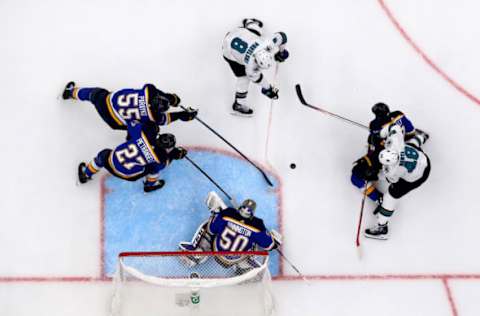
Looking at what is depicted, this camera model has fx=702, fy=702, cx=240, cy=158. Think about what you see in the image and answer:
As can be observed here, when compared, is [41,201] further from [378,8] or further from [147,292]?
[378,8]

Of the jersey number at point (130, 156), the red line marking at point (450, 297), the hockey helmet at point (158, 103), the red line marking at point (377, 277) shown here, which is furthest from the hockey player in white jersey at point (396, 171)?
the jersey number at point (130, 156)

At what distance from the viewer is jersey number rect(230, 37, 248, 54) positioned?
14.1 ft

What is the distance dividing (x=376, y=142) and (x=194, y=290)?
1438 mm

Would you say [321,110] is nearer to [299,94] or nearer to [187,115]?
[299,94]

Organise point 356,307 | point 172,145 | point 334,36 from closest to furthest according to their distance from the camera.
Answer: point 172,145 < point 356,307 < point 334,36

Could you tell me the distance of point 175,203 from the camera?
4.54 metres

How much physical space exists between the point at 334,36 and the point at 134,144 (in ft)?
5.34

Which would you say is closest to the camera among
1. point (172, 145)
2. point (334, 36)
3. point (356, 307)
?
point (172, 145)

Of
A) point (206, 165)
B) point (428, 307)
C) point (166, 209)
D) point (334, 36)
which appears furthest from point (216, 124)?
point (428, 307)

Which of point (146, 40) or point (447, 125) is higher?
point (146, 40)

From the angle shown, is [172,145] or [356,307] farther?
[356,307]

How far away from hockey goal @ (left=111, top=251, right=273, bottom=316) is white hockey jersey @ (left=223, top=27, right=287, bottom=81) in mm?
1126

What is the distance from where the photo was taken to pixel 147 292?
425cm

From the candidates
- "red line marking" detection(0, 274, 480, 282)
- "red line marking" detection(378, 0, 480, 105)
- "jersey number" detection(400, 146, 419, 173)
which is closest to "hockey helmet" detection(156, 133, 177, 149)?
"red line marking" detection(0, 274, 480, 282)
